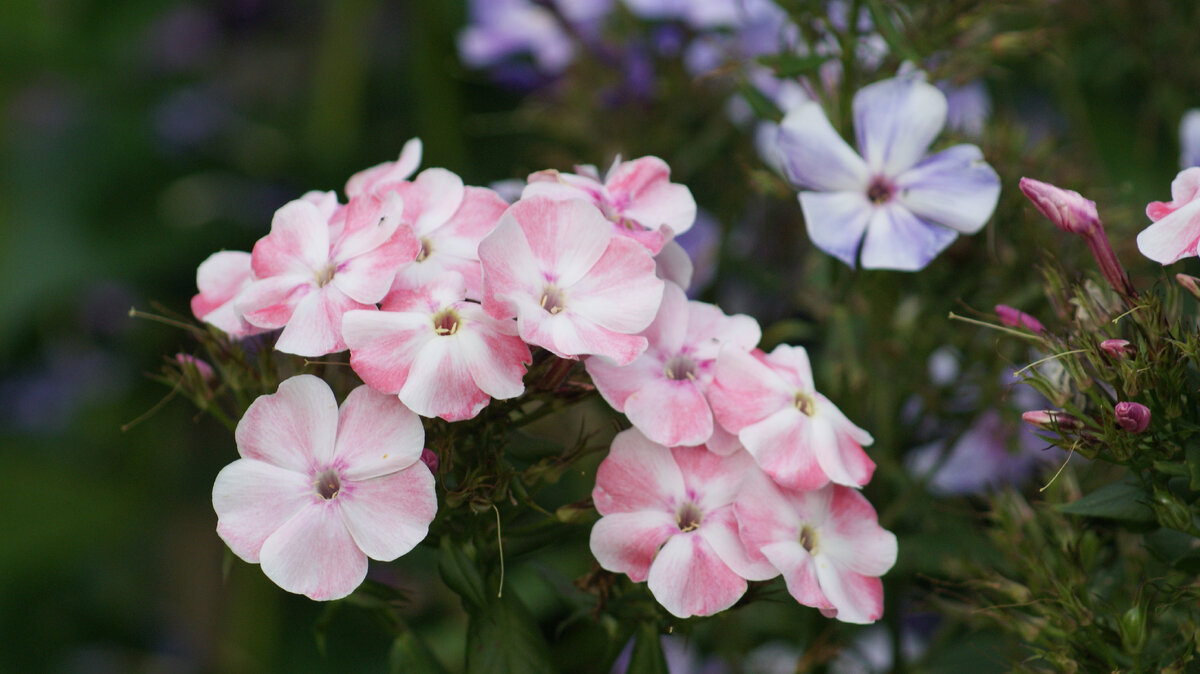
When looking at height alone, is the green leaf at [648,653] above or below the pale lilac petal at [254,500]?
below

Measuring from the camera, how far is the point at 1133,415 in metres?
0.46

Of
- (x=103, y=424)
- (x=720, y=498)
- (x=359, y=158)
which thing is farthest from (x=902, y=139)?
(x=103, y=424)

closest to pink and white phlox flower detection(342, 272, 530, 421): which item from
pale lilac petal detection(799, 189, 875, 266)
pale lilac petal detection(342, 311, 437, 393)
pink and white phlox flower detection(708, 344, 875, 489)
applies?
pale lilac petal detection(342, 311, 437, 393)

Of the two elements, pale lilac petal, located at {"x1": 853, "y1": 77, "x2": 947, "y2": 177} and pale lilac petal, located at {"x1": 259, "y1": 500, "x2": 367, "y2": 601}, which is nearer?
pale lilac petal, located at {"x1": 259, "y1": 500, "x2": 367, "y2": 601}

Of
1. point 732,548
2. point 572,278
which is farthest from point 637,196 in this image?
point 732,548

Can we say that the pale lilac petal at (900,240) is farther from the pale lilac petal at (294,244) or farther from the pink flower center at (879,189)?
the pale lilac petal at (294,244)

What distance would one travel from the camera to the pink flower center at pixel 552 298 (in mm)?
478

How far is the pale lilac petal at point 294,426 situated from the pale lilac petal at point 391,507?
3cm

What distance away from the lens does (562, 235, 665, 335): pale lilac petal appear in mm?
474

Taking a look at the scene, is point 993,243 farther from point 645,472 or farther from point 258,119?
point 258,119

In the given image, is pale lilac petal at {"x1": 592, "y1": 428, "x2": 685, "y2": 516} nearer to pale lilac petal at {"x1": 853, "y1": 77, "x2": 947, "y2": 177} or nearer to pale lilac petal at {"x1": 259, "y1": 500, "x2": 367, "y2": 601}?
pale lilac petal at {"x1": 259, "y1": 500, "x2": 367, "y2": 601}

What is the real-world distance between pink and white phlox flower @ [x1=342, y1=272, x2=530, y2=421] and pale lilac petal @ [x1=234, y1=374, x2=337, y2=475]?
0.03 meters

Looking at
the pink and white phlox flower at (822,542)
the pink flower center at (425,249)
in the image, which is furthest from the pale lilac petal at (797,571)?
the pink flower center at (425,249)

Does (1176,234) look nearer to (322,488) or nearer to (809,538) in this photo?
(809,538)
